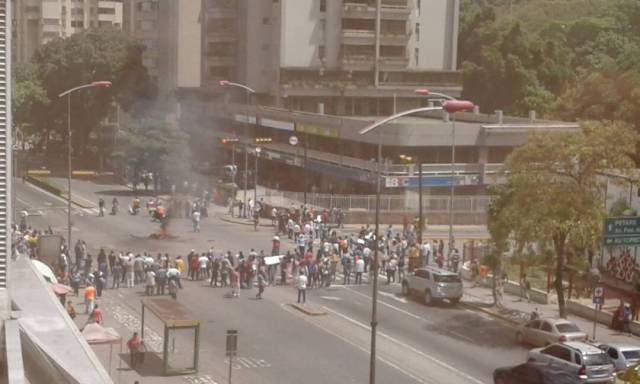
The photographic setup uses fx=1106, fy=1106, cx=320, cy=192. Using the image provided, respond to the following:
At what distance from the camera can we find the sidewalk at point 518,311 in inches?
1175

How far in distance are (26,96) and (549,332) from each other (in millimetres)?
54958

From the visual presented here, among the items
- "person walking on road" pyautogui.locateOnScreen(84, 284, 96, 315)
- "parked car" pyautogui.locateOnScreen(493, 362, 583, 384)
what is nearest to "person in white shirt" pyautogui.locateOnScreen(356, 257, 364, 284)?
"person walking on road" pyautogui.locateOnScreen(84, 284, 96, 315)

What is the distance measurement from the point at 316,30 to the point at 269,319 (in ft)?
142

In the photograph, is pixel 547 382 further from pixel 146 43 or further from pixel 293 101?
pixel 146 43

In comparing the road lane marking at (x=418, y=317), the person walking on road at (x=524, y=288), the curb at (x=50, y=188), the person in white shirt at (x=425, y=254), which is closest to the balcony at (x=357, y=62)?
the curb at (x=50, y=188)

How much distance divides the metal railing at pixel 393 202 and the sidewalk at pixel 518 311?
1560 centimetres

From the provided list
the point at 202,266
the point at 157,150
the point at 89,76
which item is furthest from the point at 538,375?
the point at 89,76

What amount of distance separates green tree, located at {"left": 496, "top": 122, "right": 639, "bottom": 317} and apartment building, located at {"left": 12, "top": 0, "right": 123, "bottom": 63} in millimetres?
76389

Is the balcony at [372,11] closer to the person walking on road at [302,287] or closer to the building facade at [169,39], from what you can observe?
the building facade at [169,39]

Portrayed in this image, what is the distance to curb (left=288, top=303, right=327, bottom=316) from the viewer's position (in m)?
31.9

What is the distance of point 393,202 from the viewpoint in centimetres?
5297

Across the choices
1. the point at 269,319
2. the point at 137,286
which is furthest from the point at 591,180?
the point at 137,286

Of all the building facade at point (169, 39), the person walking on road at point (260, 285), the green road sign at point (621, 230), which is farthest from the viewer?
the building facade at point (169, 39)

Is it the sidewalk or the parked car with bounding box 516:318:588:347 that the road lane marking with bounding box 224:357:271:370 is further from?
the sidewalk
